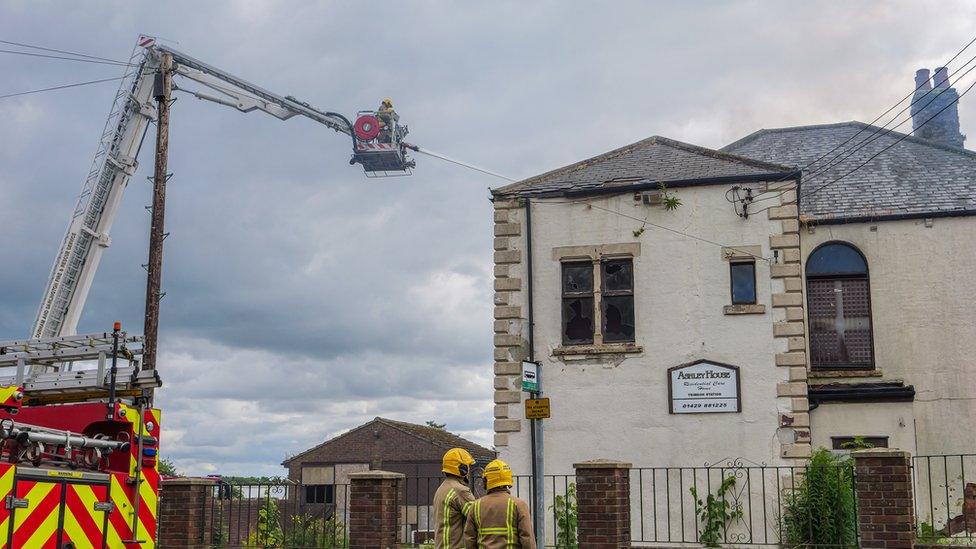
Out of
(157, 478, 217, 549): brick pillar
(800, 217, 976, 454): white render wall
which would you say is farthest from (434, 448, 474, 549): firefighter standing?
(800, 217, 976, 454): white render wall

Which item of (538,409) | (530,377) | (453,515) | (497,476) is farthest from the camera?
(530,377)

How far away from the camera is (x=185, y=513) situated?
14.4 meters

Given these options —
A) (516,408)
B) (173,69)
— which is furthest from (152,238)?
(516,408)

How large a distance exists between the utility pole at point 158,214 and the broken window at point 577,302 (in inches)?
286

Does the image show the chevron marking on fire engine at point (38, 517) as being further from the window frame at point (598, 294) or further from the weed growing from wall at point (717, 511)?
the window frame at point (598, 294)

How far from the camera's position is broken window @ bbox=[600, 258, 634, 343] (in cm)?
1811

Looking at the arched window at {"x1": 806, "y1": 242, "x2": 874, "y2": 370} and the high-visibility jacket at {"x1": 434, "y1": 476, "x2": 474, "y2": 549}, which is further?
the arched window at {"x1": 806, "y1": 242, "x2": 874, "y2": 370}

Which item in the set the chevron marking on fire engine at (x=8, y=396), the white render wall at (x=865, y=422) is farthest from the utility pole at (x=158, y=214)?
the white render wall at (x=865, y=422)

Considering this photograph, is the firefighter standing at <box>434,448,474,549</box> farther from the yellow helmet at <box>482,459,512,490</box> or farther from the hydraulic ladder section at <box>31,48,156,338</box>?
the hydraulic ladder section at <box>31,48,156,338</box>

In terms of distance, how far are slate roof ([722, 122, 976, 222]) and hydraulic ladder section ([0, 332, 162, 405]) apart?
51.0 feet

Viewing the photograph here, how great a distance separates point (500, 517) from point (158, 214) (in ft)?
39.2

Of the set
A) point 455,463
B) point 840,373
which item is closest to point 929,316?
point 840,373

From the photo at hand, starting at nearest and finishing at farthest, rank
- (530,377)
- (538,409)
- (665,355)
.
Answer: (538,409), (530,377), (665,355)

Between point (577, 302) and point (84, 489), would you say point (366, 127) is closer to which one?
point (577, 302)
